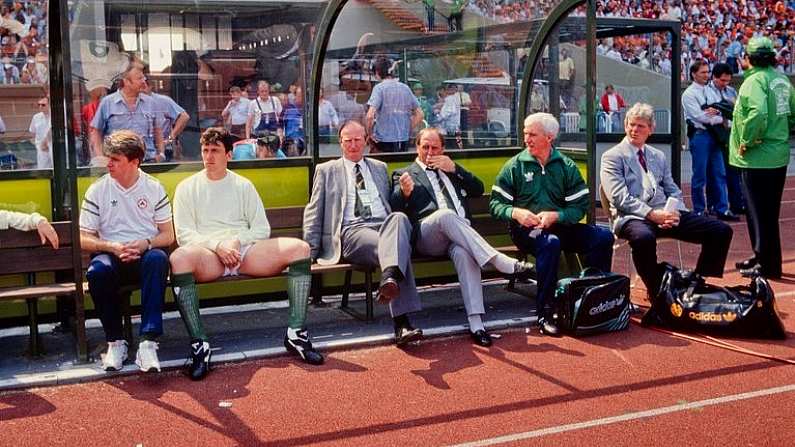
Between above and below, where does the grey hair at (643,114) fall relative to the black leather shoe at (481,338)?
above

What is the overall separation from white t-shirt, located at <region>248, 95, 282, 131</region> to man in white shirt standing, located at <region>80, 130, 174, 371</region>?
2064 mm

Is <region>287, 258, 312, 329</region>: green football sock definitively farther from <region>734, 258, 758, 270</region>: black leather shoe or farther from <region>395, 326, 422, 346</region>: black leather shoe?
<region>734, 258, 758, 270</region>: black leather shoe

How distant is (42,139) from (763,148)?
534 cm

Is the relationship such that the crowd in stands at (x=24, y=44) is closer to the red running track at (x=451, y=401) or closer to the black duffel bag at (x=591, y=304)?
the red running track at (x=451, y=401)

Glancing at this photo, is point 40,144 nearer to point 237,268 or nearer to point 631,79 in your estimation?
point 237,268

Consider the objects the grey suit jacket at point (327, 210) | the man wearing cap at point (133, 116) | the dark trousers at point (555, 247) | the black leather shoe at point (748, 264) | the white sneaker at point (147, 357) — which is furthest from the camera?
the black leather shoe at point (748, 264)

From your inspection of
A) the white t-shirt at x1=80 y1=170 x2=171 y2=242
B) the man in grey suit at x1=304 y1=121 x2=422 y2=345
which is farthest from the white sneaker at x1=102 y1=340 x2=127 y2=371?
the man in grey suit at x1=304 y1=121 x2=422 y2=345

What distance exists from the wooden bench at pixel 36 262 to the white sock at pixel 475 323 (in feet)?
7.49

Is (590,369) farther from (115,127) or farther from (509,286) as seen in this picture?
(115,127)

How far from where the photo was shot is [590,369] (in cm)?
535

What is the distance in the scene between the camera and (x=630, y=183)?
6.95 meters

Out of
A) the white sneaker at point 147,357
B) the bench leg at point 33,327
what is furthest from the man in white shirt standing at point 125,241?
the bench leg at point 33,327

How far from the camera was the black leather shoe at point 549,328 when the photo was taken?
6082mm

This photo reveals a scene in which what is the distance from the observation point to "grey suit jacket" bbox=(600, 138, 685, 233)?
22.4 ft
